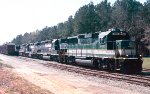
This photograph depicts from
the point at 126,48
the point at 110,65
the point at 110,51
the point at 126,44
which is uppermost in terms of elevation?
the point at 126,44

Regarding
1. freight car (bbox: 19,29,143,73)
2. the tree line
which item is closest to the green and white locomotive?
freight car (bbox: 19,29,143,73)

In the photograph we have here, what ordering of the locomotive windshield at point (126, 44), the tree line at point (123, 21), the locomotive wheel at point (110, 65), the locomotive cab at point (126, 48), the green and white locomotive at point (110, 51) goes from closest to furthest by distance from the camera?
1. the green and white locomotive at point (110, 51)
2. the locomotive cab at point (126, 48)
3. the locomotive windshield at point (126, 44)
4. the locomotive wheel at point (110, 65)
5. the tree line at point (123, 21)

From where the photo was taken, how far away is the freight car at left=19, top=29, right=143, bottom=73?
2558cm

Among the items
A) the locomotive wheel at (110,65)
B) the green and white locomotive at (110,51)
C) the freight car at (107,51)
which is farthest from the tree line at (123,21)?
the locomotive wheel at (110,65)

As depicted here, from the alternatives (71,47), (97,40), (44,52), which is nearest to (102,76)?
(97,40)

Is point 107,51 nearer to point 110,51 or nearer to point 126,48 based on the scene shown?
point 110,51

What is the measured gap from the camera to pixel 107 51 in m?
27.6

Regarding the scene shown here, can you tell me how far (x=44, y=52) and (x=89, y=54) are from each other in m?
25.0

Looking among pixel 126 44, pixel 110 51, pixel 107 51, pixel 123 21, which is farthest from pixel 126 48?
pixel 123 21

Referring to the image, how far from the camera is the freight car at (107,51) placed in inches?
1007

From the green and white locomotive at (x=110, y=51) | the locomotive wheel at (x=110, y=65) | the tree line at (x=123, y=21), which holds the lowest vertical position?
the locomotive wheel at (x=110, y=65)

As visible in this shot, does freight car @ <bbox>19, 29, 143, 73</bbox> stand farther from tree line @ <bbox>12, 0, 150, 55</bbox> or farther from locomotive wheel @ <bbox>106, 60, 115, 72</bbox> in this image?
tree line @ <bbox>12, 0, 150, 55</bbox>

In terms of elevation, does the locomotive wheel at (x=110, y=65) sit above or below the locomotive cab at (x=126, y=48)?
below

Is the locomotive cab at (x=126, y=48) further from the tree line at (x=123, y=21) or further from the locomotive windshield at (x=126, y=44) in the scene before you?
the tree line at (x=123, y=21)
